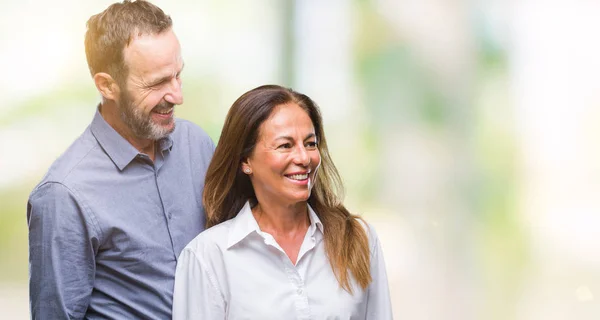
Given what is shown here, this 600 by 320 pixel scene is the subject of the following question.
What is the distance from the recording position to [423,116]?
146 inches

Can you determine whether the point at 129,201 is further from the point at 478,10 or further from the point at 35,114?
the point at 478,10

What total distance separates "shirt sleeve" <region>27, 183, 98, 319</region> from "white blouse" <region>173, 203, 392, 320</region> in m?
0.20

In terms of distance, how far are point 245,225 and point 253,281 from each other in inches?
5.0

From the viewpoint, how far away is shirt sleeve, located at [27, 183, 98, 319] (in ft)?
6.13

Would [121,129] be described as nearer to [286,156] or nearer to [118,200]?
[118,200]

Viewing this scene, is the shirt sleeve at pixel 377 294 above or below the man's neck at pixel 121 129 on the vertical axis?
below

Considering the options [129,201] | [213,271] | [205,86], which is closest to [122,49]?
[129,201]

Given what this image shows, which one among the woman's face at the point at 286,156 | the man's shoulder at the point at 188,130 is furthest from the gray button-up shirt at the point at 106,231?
the woman's face at the point at 286,156

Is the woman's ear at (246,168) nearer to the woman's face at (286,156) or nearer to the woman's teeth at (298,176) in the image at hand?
the woman's face at (286,156)

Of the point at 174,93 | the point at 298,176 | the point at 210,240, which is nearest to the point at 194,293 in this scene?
the point at 210,240

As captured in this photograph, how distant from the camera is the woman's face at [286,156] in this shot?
190 cm

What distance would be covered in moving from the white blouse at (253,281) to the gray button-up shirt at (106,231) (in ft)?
0.24

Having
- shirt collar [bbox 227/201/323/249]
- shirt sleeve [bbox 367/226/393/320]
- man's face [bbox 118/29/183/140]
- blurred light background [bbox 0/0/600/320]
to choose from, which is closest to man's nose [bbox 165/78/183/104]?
man's face [bbox 118/29/183/140]

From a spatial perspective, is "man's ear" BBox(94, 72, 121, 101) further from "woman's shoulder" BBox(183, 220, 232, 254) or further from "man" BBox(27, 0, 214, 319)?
"woman's shoulder" BBox(183, 220, 232, 254)
